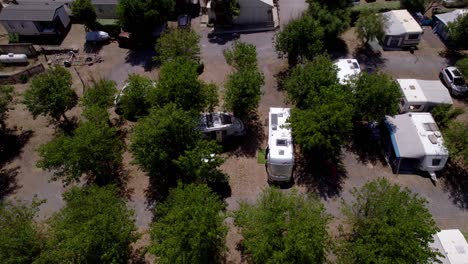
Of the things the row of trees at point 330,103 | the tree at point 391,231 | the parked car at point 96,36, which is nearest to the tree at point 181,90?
the row of trees at point 330,103

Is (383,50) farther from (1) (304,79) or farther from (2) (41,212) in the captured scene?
(2) (41,212)

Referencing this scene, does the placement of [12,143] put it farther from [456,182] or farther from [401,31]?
[401,31]

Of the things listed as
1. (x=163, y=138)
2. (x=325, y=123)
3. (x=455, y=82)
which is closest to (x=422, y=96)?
(x=455, y=82)

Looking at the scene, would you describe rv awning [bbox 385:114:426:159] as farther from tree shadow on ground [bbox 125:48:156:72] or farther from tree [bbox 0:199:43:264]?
tree [bbox 0:199:43:264]

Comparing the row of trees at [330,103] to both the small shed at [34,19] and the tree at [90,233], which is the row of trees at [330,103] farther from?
the small shed at [34,19]

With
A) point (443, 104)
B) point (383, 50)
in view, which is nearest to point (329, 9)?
point (383, 50)

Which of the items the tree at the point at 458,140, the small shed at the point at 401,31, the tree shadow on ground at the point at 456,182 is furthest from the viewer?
the small shed at the point at 401,31
